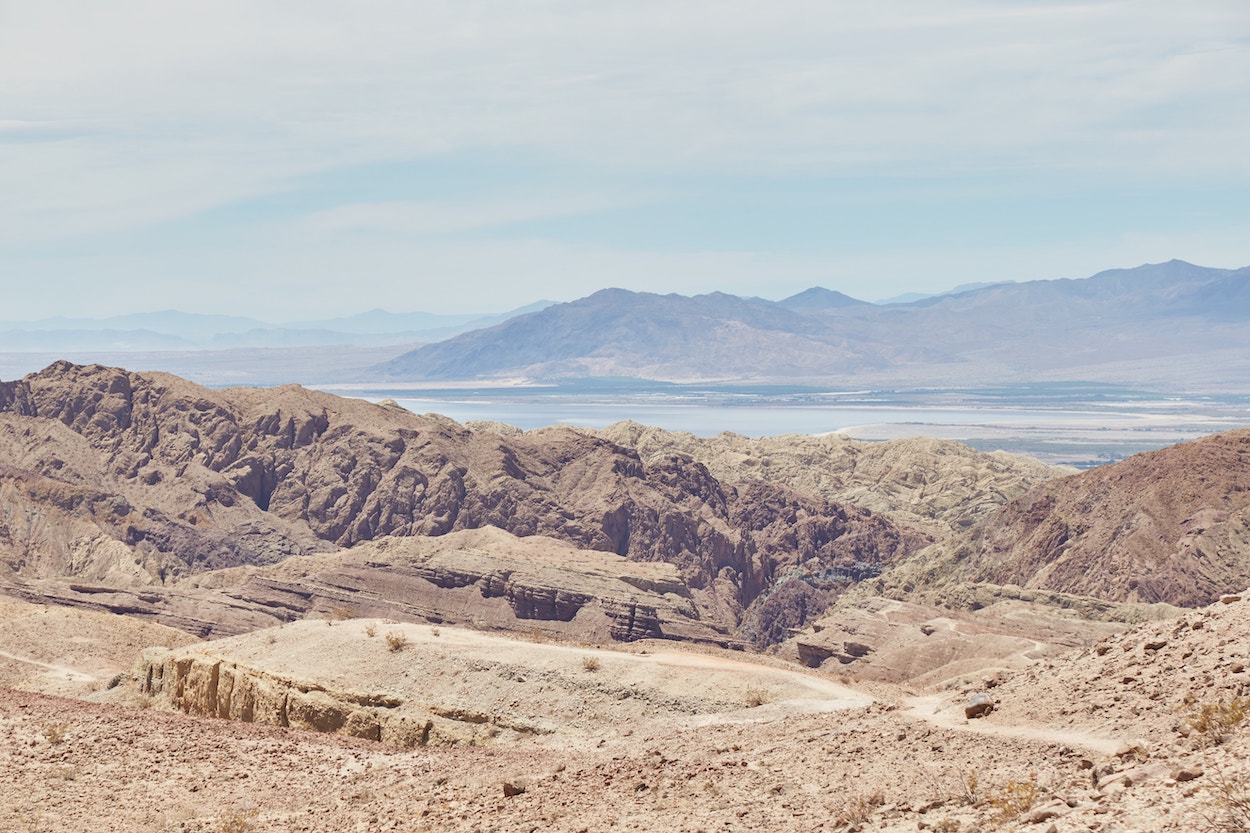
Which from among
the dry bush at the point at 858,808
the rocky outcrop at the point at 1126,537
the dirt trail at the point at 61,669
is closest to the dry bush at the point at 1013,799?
the dry bush at the point at 858,808

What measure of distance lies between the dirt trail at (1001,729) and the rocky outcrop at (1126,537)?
3672 cm

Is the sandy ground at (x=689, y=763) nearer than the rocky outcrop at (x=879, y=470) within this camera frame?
Yes

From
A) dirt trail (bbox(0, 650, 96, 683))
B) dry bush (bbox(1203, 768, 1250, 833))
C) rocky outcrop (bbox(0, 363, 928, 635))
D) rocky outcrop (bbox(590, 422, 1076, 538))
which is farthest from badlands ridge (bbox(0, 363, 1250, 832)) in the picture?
rocky outcrop (bbox(590, 422, 1076, 538))

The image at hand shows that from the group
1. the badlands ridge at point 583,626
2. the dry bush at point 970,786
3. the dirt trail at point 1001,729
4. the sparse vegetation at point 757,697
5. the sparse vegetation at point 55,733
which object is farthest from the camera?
the sparse vegetation at point 757,697

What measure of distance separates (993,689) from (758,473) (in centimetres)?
9248

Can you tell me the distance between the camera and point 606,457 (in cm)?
9181

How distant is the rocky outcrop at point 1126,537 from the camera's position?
172 feet

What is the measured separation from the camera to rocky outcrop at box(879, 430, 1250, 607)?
5231 cm

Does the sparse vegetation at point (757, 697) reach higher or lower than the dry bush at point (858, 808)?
lower

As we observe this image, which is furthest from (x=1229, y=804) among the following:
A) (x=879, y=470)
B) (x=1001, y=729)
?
(x=879, y=470)

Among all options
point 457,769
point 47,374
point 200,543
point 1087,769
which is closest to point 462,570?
point 200,543

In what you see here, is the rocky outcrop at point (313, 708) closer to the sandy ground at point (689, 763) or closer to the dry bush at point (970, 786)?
the sandy ground at point (689, 763)

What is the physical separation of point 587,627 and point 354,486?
39.9 meters

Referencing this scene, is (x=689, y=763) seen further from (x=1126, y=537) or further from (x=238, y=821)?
(x=1126, y=537)
